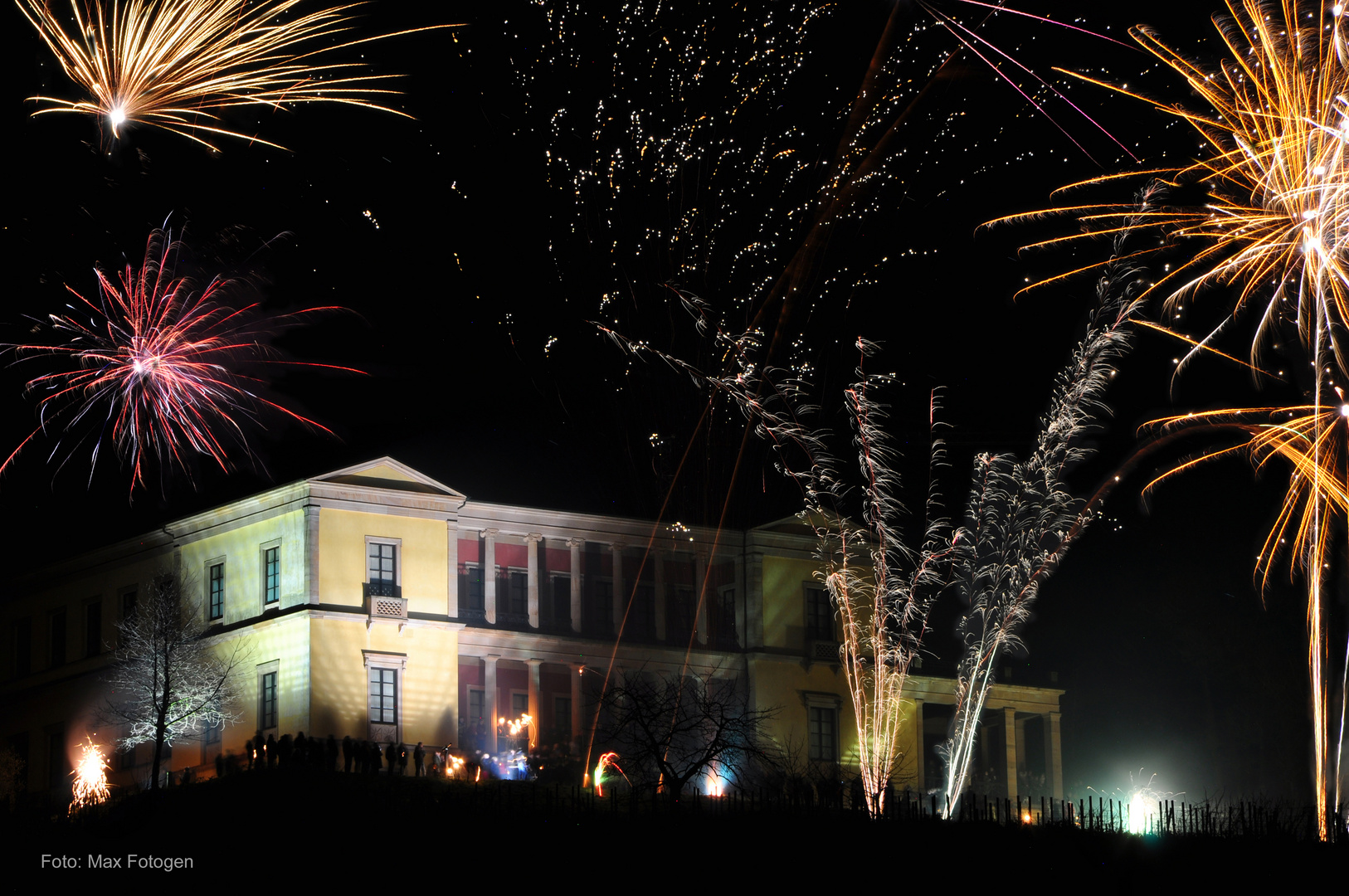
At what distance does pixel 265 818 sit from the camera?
1262 inches

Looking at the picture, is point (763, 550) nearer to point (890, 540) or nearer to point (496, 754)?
point (496, 754)

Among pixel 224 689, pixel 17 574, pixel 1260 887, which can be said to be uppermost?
pixel 17 574

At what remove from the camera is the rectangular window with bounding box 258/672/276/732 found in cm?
4628

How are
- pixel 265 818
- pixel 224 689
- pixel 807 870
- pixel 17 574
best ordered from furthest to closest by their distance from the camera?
pixel 17 574 → pixel 224 689 → pixel 265 818 → pixel 807 870

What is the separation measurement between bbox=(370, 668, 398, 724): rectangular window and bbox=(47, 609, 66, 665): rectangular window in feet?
34.5

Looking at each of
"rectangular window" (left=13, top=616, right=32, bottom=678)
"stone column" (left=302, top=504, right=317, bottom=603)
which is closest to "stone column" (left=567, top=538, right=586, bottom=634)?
"stone column" (left=302, top=504, right=317, bottom=603)

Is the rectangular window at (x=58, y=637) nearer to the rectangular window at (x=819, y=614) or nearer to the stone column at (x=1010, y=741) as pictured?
the rectangular window at (x=819, y=614)

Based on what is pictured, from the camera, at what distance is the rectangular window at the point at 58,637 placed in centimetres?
5172

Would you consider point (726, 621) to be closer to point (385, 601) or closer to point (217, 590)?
point (385, 601)

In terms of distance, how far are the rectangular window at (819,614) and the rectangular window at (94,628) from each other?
19.7m

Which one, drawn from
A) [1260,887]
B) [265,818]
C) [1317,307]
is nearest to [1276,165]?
[1317,307]

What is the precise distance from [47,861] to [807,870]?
11851mm

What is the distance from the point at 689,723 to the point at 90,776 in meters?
14.9

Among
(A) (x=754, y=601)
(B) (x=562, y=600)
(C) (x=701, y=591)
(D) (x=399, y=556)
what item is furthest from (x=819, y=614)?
(D) (x=399, y=556)
